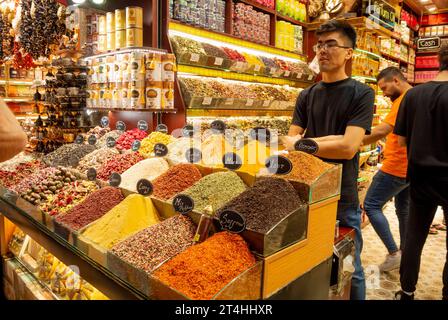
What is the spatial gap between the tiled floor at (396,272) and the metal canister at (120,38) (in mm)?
2804

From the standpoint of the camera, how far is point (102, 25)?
338 centimetres

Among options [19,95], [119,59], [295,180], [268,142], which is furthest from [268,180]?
[19,95]

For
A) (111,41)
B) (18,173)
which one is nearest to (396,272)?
(18,173)

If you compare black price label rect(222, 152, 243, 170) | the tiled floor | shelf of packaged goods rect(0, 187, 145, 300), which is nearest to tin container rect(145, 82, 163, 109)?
shelf of packaged goods rect(0, 187, 145, 300)

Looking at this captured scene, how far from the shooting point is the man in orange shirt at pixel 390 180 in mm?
2996

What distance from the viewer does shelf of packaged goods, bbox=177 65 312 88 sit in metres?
3.85

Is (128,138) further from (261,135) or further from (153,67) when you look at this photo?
(261,135)

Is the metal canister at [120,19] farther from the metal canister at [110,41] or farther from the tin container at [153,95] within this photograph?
the tin container at [153,95]

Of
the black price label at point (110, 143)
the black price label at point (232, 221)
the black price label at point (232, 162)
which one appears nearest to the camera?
the black price label at point (232, 221)

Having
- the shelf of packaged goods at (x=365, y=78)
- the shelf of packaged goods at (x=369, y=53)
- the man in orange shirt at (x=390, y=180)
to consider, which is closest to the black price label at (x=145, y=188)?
the man in orange shirt at (x=390, y=180)

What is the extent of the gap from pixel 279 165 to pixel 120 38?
2.36m

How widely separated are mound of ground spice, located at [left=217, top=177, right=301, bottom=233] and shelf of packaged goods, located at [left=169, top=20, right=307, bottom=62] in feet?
8.32

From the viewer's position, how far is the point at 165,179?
1782 mm

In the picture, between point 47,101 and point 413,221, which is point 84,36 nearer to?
point 47,101
